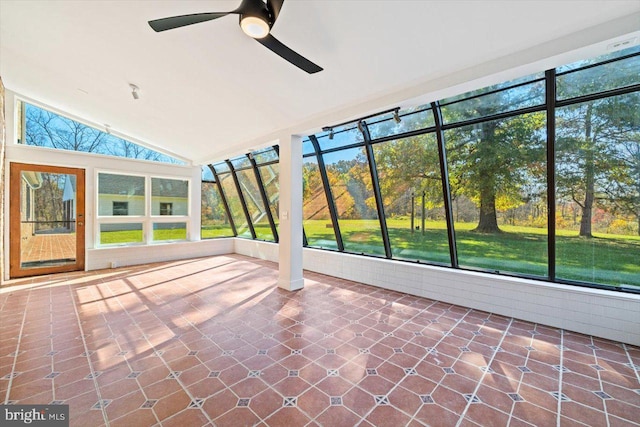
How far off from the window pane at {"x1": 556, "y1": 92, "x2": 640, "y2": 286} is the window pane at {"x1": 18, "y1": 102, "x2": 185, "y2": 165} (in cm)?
836

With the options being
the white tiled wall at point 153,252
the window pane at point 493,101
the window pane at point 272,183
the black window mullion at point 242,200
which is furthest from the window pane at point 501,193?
the white tiled wall at point 153,252

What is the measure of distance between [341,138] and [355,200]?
47.8 inches

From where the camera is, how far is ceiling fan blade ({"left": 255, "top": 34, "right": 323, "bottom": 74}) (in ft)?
7.01

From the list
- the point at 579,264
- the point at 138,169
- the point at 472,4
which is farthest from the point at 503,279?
the point at 138,169

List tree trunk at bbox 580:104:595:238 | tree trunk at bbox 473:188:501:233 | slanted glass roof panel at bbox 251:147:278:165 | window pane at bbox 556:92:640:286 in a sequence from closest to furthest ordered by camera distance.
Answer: window pane at bbox 556:92:640:286 < tree trunk at bbox 580:104:595:238 < tree trunk at bbox 473:188:501:233 < slanted glass roof panel at bbox 251:147:278:165

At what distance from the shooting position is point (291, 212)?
4609 millimetres

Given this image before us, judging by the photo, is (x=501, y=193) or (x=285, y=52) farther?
(x=501, y=193)

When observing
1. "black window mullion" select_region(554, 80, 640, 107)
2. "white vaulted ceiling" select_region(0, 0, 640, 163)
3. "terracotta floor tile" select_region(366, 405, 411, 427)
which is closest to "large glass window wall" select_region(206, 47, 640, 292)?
"black window mullion" select_region(554, 80, 640, 107)

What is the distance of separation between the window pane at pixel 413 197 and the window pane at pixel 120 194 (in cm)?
596

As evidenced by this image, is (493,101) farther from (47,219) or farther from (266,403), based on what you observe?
(47,219)

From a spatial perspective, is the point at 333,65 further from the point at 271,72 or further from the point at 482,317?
the point at 482,317

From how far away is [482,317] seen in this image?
353 cm

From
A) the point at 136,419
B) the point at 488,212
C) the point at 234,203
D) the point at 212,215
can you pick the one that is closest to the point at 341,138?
the point at 488,212

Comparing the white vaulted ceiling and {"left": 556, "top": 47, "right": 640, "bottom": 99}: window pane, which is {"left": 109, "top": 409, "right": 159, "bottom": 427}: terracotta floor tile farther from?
{"left": 556, "top": 47, "right": 640, "bottom": 99}: window pane
